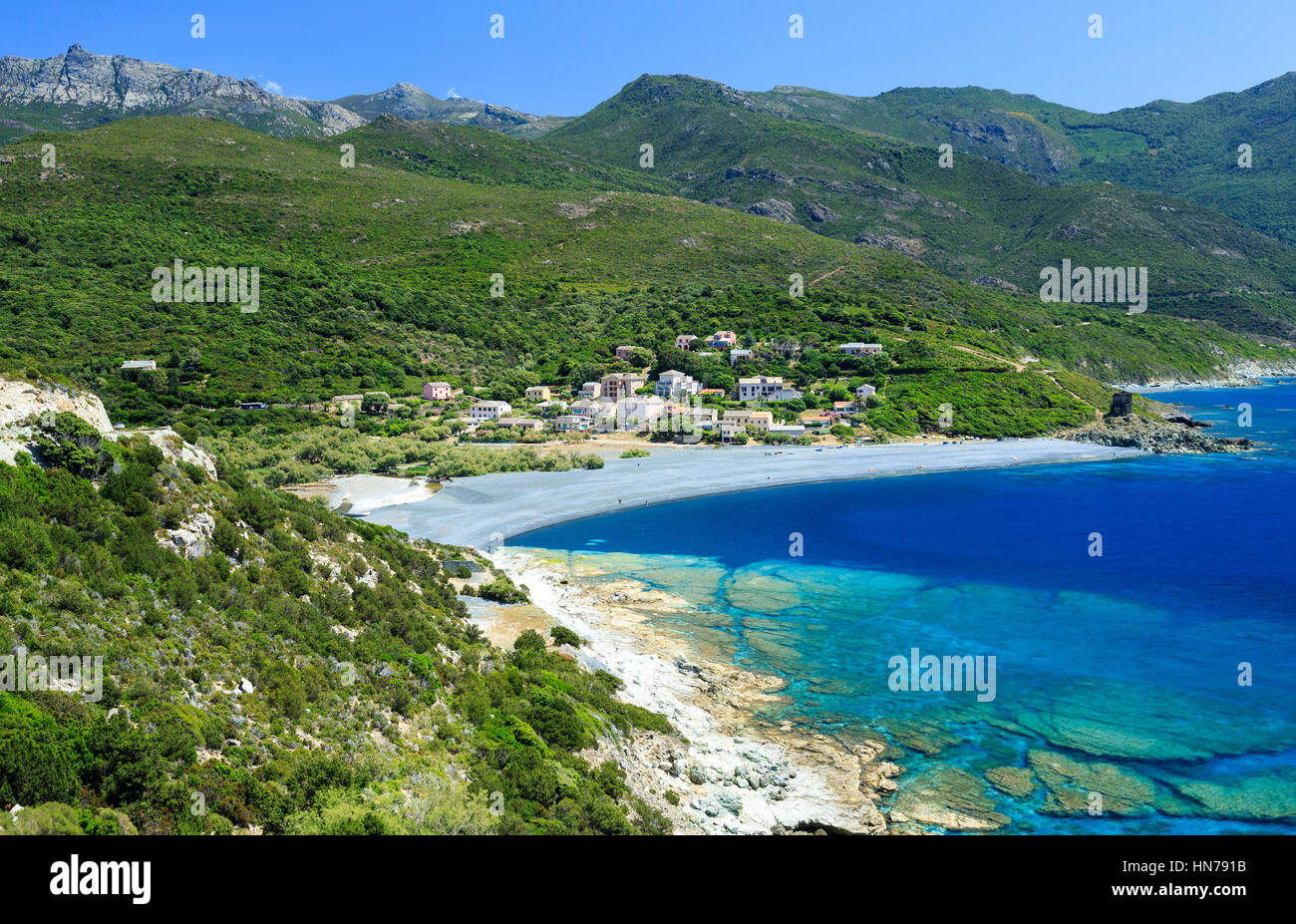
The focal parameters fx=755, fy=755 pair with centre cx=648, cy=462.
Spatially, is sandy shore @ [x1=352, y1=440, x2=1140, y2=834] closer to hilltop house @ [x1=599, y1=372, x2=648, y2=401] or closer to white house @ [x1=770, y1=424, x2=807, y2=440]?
white house @ [x1=770, y1=424, x2=807, y2=440]

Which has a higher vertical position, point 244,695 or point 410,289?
point 410,289

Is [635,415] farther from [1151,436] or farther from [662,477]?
[1151,436]

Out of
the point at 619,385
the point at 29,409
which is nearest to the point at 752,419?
the point at 619,385

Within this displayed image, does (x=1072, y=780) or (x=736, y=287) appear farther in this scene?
(x=736, y=287)
